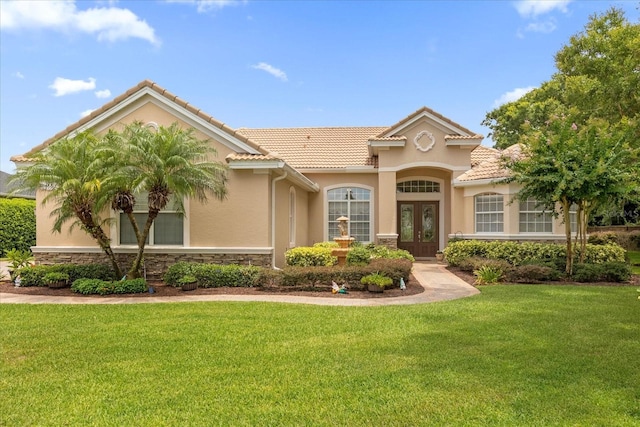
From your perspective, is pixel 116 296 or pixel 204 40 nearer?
pixel 116 296

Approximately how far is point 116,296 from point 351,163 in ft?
41.1

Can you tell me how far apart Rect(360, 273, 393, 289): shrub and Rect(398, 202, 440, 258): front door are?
10.1m

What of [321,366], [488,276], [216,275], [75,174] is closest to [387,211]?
[488,276]

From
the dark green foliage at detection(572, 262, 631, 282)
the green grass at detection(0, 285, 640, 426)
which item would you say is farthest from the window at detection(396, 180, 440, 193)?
the green grass at detection(0, 285, 640, 426)

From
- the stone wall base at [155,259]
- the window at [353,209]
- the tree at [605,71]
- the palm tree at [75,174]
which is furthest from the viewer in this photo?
the window at [353,209]

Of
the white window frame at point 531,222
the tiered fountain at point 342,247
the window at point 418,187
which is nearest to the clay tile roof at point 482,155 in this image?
the window at point 418,187

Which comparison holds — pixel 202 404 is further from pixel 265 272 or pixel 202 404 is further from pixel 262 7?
pixel 262 7

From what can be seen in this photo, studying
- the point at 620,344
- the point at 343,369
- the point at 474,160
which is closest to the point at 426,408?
the point at 343,369

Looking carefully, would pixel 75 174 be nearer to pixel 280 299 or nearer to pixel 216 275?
pixel 216 275

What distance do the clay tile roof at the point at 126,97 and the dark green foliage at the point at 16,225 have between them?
36.9ft

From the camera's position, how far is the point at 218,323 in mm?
8164

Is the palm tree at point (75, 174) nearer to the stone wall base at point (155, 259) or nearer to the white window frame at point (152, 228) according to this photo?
the white window frame at point (152, 228)

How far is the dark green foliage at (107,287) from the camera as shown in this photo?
37.8ft

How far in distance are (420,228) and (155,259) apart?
41.4ft
